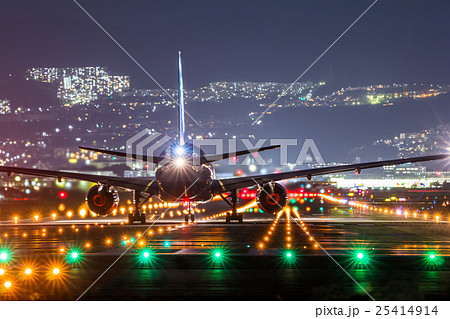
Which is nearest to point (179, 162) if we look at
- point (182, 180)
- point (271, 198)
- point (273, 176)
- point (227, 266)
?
point (182, 180)

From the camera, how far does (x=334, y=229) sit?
3947 centimetres

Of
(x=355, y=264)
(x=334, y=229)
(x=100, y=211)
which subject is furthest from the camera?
(x=100, y=211)

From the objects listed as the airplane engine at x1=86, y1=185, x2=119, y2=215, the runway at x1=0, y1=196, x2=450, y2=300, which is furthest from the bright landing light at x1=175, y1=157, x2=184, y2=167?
the runway at x1=0, y1=196, x2=450, y2=300

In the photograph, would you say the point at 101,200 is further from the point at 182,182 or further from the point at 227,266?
the point at 227,266

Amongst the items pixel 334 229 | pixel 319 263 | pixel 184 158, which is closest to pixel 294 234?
pixel 334 229

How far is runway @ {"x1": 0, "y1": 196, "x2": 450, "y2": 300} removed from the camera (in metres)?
15.8

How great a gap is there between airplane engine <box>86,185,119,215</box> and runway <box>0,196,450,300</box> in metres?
9.34

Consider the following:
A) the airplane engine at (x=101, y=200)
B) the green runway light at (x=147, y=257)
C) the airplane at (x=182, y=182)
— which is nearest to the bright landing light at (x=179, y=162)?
the airplane at (x=182, y=182)

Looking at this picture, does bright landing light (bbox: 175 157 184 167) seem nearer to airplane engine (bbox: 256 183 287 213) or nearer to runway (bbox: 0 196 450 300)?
airplane engine (bbox: 256 183 287 213)
